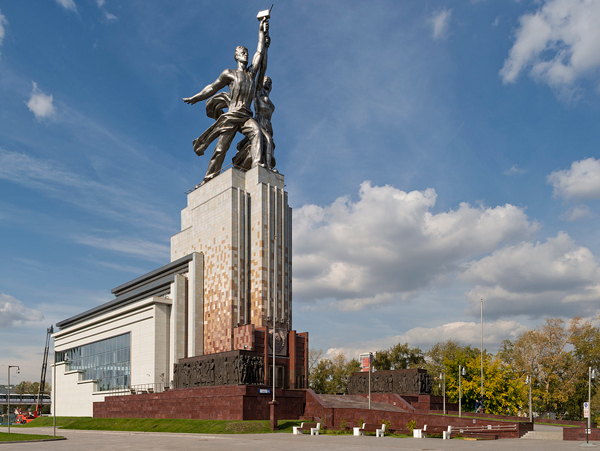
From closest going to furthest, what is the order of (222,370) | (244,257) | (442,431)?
(442,431)
(222,370)
(244,257)

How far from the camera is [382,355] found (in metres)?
86.2

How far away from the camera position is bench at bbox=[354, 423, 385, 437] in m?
33.6

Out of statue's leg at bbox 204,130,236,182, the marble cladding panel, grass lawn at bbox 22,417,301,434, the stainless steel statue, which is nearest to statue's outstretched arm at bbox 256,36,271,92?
the stainless steel statue

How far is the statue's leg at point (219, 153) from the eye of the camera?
201 ft

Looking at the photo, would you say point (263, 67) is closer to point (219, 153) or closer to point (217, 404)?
point (219, 153)

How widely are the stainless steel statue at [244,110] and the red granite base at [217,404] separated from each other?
23.4m

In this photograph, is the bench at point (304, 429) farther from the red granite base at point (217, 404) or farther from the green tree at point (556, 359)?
the green tree at point (556, 359)

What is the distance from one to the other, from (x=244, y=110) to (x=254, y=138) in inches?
151

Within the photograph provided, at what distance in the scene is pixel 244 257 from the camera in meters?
54.2

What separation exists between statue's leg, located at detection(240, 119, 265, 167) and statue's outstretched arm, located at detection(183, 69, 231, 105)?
5368 millimetres

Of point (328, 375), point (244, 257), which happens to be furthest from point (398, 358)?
point (244, 257)

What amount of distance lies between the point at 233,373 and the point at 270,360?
14.4ft

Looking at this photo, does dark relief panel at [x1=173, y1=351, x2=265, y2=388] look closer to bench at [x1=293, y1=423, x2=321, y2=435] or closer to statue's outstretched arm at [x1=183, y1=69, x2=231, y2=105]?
bench at [x1=293, y1=423, x2=321, y2=435]

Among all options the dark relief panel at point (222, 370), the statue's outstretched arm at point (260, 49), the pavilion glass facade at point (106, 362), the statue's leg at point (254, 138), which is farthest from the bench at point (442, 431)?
the statue's outstretched arm at point (260, 49)
